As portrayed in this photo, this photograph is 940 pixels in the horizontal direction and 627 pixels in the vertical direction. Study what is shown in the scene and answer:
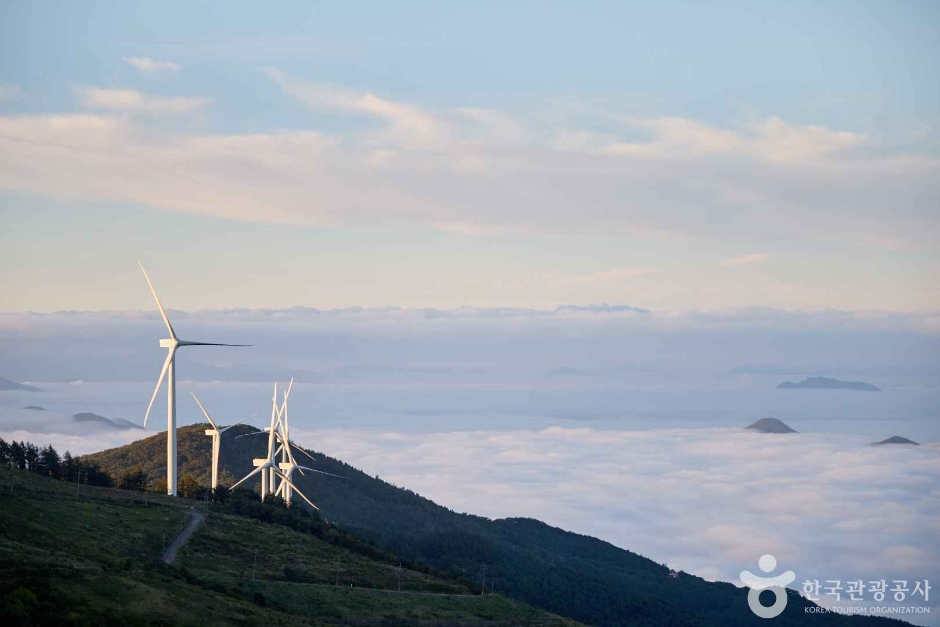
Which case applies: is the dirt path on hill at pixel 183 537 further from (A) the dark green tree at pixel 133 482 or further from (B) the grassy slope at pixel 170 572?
(A) the dark green tree at pixel 133 482

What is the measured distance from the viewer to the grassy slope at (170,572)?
64.5m

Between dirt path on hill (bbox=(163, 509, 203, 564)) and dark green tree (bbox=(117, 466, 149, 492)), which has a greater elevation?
dark green tree (bbox=(117, 466, 149, 492))

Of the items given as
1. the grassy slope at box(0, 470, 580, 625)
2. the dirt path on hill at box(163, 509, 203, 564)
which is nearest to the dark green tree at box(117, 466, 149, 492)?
the grassy slope at box(0, 470, 580, 625)

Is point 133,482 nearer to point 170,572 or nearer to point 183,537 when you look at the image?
point 183,537

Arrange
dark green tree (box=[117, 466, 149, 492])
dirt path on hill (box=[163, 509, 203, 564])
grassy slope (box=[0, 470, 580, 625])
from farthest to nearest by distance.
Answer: dark green tree (box=[117, 466, 149, 492]) → dirt path on hill (box=[163, 509, 203, 564]) → grassy slope (box=[0, 470, 580, 625])

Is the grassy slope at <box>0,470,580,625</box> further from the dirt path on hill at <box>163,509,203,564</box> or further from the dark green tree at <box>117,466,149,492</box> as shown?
the dark green tree at <box>117,466,149,492</box>

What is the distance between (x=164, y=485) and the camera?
6442 inches

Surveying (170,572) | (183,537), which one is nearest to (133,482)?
(183,537)

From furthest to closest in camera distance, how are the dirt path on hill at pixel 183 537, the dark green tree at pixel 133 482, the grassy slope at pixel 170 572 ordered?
the dark green tree at pixel 133 482
the dirt path on hill at pixel 183 537
the grassy slope at pixel 170 572

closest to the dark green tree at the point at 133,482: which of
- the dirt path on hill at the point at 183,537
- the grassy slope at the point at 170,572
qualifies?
the grassy slope at the point at 170,572

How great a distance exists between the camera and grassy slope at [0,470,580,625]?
212 feet

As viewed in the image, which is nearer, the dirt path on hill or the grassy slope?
the grassy slope

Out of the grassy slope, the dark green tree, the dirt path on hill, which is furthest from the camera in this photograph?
the dark green tree

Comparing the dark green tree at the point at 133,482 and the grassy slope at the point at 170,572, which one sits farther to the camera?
the dark green tree at the point at 133,482
